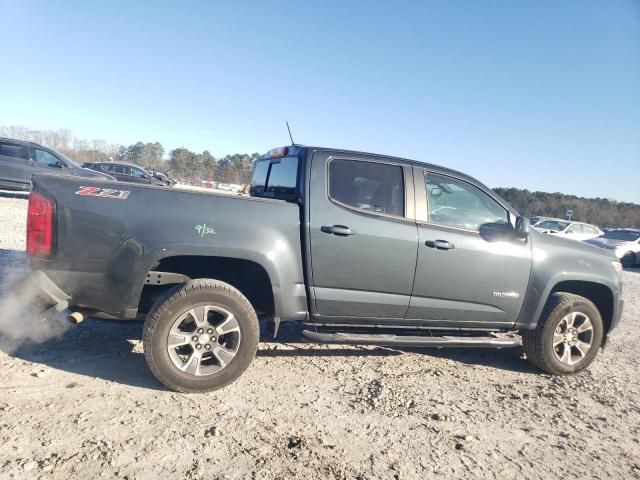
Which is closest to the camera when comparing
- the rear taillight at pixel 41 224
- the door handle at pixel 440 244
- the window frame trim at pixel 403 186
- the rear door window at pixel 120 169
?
the rear taillight at pixel 41 224

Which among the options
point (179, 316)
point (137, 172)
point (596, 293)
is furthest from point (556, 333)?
point (137, 172)

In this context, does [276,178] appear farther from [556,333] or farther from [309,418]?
[556,333]

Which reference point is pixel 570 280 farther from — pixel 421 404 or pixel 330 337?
pixel 330 337

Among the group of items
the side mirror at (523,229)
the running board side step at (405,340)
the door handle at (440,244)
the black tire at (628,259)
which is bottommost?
the running board side step at (405,340)

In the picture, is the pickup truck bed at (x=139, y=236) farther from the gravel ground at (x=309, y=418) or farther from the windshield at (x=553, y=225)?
the windshield at (x=553, y=225)

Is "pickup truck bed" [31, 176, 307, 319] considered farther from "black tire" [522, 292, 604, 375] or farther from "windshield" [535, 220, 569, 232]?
"windshield" [535, 220, 569, 232]

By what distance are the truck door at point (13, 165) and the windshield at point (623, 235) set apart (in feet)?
68.8

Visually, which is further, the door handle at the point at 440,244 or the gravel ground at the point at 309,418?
the door handle at the point at 440,244

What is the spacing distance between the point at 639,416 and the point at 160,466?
3.69 metres

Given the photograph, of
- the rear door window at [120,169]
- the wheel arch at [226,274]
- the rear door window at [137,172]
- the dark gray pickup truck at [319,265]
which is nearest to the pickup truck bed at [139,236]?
the dark gray pickup truck at [319,265]

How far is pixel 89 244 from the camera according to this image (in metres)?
3.11

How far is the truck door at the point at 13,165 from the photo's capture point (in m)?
14.0

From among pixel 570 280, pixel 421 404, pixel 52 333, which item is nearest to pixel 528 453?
pixel 421 404

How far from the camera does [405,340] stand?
3.81 m
